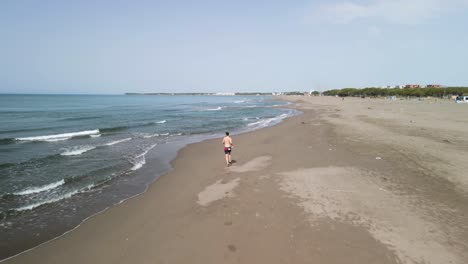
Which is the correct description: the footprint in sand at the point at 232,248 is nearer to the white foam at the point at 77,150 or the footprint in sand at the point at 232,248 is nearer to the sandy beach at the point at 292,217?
the sandy beach at the point at 292,217

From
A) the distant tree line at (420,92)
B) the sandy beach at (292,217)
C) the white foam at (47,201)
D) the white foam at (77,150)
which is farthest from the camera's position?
the distant tree line at (420,92)

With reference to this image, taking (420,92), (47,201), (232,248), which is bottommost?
(47,201)

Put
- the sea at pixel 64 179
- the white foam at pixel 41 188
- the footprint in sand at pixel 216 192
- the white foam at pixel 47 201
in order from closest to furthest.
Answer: the sea at pixel 64 179
the white foam at pixel 47 201
the footprint in sand at pixel 216 192
the white foam at pixel 41 188

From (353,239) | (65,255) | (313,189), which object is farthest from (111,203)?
(353,239)

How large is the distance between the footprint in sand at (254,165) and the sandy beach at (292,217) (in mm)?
52

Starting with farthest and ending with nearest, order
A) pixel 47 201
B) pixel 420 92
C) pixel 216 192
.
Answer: pixel 420 92, pixel 216 192, pixel 47 201

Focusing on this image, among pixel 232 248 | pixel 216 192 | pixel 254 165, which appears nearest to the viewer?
pixel 232 248

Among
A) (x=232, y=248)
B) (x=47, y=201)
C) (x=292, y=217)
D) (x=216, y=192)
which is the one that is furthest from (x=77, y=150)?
(x=292, y=217)

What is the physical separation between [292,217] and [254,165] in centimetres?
626

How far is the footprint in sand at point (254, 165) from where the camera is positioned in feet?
43.1

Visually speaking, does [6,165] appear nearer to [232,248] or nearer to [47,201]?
[47,201]

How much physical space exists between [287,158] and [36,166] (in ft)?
44.0

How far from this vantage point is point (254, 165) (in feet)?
45.4

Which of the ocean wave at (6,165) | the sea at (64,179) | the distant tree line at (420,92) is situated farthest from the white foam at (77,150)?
the distant tree line at (420,92)
